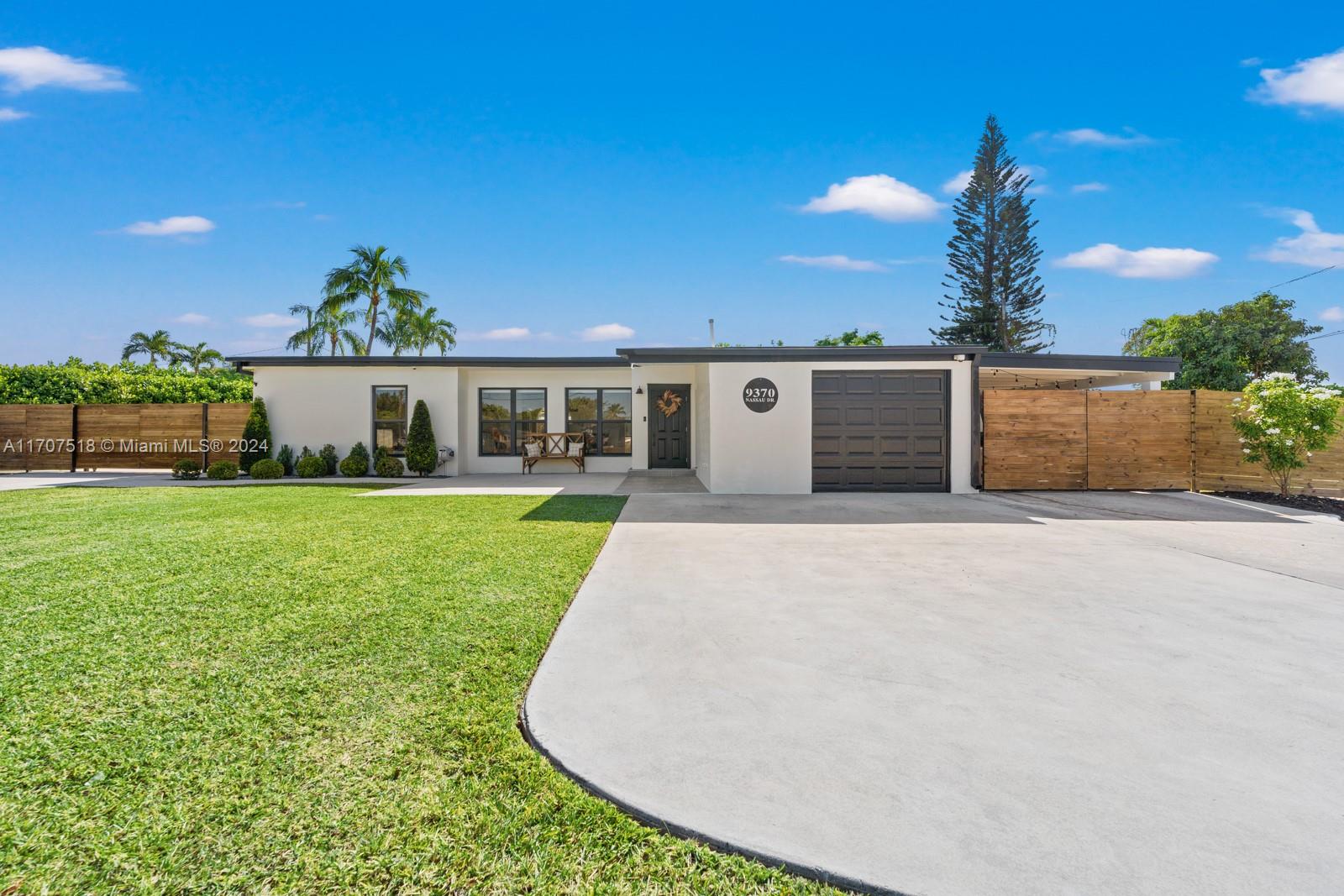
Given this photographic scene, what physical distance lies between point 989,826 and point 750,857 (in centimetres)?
66

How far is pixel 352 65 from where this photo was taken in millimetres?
14141

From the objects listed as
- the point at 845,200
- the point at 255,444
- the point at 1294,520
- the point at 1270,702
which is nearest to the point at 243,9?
the point at 255,444

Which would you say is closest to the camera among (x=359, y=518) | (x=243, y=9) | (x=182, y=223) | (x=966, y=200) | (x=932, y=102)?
(x=359, y=518)

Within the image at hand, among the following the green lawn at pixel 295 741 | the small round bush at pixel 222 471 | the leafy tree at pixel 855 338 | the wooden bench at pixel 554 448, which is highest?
the leafy tree at pixel 855 338

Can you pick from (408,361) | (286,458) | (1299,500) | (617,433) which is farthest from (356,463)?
(1299,500)

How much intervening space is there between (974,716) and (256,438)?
15003mm

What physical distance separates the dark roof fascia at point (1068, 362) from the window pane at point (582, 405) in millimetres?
8112

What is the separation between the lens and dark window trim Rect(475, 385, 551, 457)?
14.4 meters

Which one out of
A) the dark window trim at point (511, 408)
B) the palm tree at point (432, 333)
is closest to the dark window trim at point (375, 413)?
the dark window trim at point (511, 408)

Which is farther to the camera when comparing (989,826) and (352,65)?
(352,65)

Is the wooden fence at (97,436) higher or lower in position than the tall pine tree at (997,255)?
lower

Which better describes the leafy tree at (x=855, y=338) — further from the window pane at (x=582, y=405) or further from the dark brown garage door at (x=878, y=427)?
the dark brown garage door at (x=878, y=427)

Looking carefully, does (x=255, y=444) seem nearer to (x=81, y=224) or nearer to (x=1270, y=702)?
(x=81, y=224)

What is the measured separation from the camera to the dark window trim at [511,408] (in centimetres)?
1441
